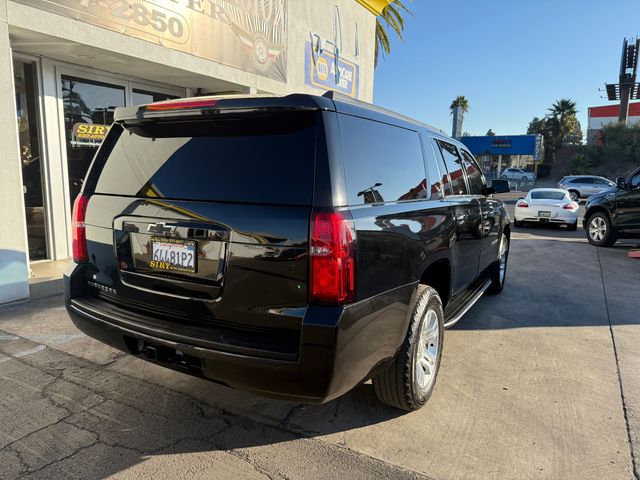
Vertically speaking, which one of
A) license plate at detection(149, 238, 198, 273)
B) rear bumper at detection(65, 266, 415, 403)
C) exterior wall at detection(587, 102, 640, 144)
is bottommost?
rear bumper at detection(65, 266, 415, 403)

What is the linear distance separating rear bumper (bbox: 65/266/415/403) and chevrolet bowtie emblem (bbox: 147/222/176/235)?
55 cm

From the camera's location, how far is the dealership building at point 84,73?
5.25 metres

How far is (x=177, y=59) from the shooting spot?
707 centimetres

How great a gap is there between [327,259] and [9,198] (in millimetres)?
4655

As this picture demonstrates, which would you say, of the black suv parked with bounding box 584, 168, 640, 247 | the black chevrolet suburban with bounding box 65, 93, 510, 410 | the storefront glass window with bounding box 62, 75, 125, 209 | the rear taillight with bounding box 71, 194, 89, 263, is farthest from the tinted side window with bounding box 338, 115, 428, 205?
the black suv parked with bounding box 584, 168, 640, 247

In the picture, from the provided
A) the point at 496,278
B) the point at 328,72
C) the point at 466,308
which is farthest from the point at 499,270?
the point at 328,72

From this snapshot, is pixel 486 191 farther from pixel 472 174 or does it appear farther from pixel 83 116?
pixel 83 116

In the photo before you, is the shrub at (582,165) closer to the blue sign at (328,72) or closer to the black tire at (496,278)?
the blue sign at (328,72)

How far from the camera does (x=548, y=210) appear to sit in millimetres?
13930

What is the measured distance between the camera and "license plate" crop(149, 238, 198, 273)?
8.26 ft

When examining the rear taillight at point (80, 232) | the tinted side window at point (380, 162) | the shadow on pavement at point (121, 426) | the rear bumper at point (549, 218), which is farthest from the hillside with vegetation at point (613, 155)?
the rear taillight at point (80, 232)

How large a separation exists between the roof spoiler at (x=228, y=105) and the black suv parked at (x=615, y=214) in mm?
9839

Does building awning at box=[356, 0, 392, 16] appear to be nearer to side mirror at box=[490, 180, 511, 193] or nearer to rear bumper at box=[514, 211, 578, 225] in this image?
rear bumper at box=[514, 211, 578, 225]

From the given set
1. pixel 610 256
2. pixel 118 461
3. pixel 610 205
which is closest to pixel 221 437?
pixel 118 461
